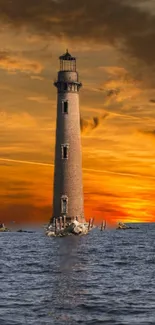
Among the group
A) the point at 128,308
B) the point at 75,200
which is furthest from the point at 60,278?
the point at 75,200

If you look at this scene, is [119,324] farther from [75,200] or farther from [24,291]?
[75,200]

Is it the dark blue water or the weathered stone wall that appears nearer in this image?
the dark blue water

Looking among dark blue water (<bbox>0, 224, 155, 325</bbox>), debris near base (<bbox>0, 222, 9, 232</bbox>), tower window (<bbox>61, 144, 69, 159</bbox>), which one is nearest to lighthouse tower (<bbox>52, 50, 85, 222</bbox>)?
tower window (<bbox>61, 144, 69, 159</bbox>)

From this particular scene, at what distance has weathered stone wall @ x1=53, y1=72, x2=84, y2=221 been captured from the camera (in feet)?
268

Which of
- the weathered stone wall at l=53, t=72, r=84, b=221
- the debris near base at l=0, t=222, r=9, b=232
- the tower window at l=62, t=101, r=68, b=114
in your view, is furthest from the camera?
the debris near base at l=0, t=222, r=9, b=232

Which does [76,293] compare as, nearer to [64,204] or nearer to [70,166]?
[70,166]

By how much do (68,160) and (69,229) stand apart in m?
9.62

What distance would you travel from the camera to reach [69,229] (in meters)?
83.3

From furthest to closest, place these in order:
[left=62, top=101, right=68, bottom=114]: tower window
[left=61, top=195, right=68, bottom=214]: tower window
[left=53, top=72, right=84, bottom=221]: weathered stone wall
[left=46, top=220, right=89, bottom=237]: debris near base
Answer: [left=62, top=101, right=68, bottom=114]: tower window, [left=46, top=220, right=89, bottom=237]: debris near base, [left=61, top=195, right=68, bottom=214]: tower window, [left=53, top=72, right=84, bottom=221]: weathered stone wall

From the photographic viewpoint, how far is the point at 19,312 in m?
Result: 25.5

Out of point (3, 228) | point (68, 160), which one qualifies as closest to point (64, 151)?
point (68, 160)

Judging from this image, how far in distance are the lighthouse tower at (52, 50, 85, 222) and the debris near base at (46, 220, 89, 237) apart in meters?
0.98

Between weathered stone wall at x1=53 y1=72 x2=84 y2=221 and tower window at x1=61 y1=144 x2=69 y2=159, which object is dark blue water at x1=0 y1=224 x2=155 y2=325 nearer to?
weathered stone wall at x1=53 y1=72 x2=84 y2=221

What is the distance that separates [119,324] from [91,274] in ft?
53.5
